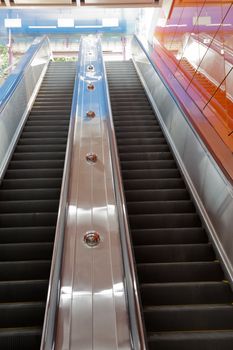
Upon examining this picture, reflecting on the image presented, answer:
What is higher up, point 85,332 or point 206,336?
point 206,336

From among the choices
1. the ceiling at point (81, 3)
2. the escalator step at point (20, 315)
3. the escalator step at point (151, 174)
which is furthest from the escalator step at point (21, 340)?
the ceiling at point (81, 3)

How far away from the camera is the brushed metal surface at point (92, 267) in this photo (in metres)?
2.10

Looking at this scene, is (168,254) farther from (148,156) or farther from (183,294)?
(148,156)

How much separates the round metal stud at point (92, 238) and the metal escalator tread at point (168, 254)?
538mm

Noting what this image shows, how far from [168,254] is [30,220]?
142 cm

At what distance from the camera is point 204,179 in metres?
4.14

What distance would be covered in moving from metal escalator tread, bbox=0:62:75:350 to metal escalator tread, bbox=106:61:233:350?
2.59 feet

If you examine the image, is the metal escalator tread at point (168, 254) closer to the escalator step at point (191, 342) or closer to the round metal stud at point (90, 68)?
the escalator step at point (191, 342)

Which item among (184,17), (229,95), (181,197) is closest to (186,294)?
(181,197)

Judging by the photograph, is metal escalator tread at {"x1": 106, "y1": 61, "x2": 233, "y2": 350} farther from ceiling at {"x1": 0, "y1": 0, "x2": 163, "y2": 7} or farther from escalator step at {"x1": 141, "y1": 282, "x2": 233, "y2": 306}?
ceiling at {"x1": 0, "y1": 0, "x2": 163, "y2": 7}

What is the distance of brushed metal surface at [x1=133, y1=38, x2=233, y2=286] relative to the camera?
3.44 m

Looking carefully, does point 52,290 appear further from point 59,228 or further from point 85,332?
point 59,228

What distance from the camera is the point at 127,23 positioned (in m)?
17.0

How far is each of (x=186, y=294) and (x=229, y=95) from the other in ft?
9.63
